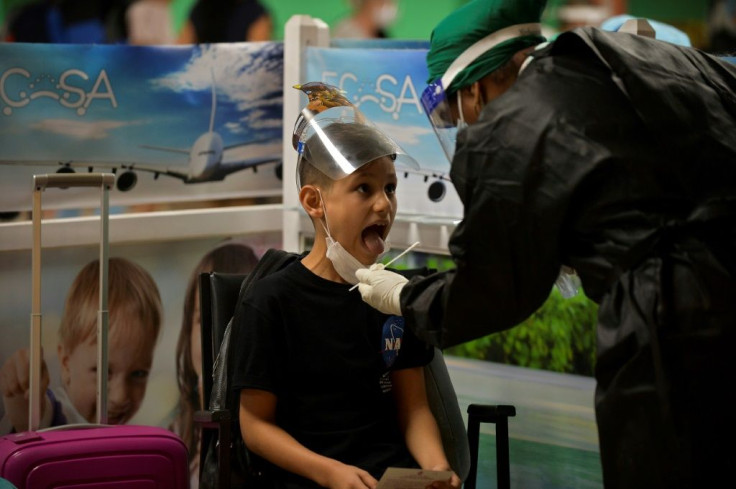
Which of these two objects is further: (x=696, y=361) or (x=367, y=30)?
(x=367, y=30)

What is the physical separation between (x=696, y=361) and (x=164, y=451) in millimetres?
1490

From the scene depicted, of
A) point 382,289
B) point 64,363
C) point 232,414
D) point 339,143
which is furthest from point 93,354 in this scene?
point 382,289

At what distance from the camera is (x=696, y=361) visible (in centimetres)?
177

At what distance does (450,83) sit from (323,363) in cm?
72

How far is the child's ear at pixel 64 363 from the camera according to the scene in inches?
143

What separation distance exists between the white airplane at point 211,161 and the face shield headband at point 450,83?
6.00ft

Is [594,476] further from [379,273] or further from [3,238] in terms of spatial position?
[3,238]

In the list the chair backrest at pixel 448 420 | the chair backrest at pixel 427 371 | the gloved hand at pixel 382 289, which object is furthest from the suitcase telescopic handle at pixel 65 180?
the chair backrest at pixel 448 420

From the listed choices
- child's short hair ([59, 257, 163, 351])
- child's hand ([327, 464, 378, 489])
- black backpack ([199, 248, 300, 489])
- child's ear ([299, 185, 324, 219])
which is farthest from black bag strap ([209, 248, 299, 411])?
child's short hair ([59, 257, 163, 351])

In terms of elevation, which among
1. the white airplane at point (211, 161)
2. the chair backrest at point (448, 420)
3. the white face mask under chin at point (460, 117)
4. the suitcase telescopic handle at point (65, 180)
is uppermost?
the white face mask under chin at point (460, 117)

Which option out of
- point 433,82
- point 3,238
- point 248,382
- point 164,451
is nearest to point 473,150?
point 433,82

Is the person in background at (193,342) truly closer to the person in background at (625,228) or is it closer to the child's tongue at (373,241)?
the child's tongue at (373,241)

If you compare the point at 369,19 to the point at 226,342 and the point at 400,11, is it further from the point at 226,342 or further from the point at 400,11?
the point at 226,342

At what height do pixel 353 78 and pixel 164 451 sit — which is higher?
pixel 353 78
